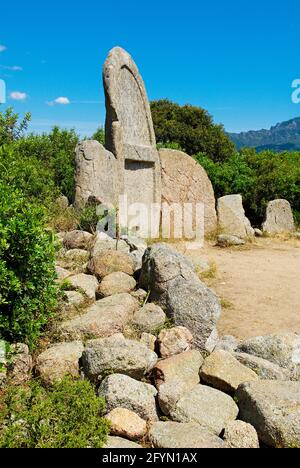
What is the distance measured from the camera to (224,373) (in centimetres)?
407

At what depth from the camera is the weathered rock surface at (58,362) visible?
4.03m

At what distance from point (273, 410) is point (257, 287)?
435cm

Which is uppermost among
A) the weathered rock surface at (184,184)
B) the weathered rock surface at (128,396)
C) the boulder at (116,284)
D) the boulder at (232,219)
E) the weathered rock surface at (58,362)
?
the weathered rock surface at (184,184)

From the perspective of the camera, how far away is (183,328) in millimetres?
4867

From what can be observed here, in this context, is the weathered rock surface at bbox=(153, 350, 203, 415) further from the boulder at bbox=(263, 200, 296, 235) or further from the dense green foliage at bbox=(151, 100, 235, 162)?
the dense green foliage at bbox=(151, 100, 235, 162)

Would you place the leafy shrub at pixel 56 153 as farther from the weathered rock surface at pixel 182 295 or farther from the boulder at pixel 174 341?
the boulder at pixel 174 341

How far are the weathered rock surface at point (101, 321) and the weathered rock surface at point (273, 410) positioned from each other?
58.9 inches

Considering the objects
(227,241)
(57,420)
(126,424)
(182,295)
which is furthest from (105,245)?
(227,241)

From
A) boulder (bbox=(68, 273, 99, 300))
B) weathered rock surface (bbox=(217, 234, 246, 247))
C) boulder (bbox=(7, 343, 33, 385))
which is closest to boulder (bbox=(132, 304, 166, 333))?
boulder (bbox=(68, 273, 99, 300))

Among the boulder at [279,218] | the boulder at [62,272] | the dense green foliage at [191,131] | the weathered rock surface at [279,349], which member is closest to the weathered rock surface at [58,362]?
the weathered rock surface at [279,349]

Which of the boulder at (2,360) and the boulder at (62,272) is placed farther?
the boulder at (62,272)

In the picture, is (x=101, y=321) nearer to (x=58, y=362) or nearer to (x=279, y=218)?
(x=58, y=362)

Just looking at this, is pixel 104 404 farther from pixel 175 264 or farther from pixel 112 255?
pixel 112 255
